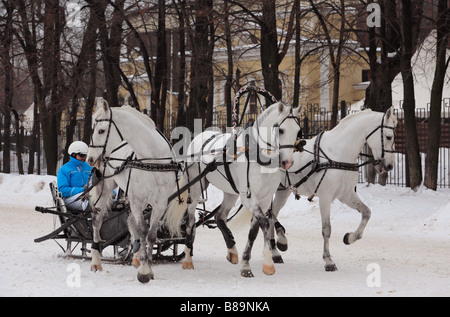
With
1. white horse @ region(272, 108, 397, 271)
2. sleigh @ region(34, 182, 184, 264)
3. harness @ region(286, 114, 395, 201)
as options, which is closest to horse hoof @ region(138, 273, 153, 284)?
sleigh @ region(34, 182, 184, 264)

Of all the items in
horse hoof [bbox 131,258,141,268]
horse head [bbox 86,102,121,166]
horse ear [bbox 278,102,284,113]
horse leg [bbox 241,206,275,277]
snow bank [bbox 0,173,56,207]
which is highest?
horse ear [bbox 278,102,284,113]

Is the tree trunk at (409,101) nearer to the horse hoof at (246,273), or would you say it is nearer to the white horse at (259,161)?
the white horse at (259,161)

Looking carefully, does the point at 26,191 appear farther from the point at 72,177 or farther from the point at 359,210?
the point at 359,210

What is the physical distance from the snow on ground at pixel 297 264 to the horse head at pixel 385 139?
5.14 ft

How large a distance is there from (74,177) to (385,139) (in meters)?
4.87

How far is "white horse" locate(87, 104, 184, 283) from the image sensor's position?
9.79 m

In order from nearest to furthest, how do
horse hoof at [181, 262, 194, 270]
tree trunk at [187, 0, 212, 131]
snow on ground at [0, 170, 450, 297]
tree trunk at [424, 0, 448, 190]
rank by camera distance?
snow on ground at [0, 170, 450, 297] → horse hoof at [181, 262, 194, 270] → tree trunk at [424, 0, 448, 190] → tree trunk at [187, 0, 212, 131]

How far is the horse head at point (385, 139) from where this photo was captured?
11062 millimetres

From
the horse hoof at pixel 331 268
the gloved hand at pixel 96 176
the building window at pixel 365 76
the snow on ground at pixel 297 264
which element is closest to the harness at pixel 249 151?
the snow on ground at pixel 297 264

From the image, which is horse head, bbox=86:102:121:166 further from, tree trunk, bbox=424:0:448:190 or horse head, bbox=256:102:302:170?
tree trunk, bbox=424:0:448:190

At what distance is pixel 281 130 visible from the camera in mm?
9820

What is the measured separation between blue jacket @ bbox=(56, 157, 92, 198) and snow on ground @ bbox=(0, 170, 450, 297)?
1.09m

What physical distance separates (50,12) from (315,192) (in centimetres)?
1763
